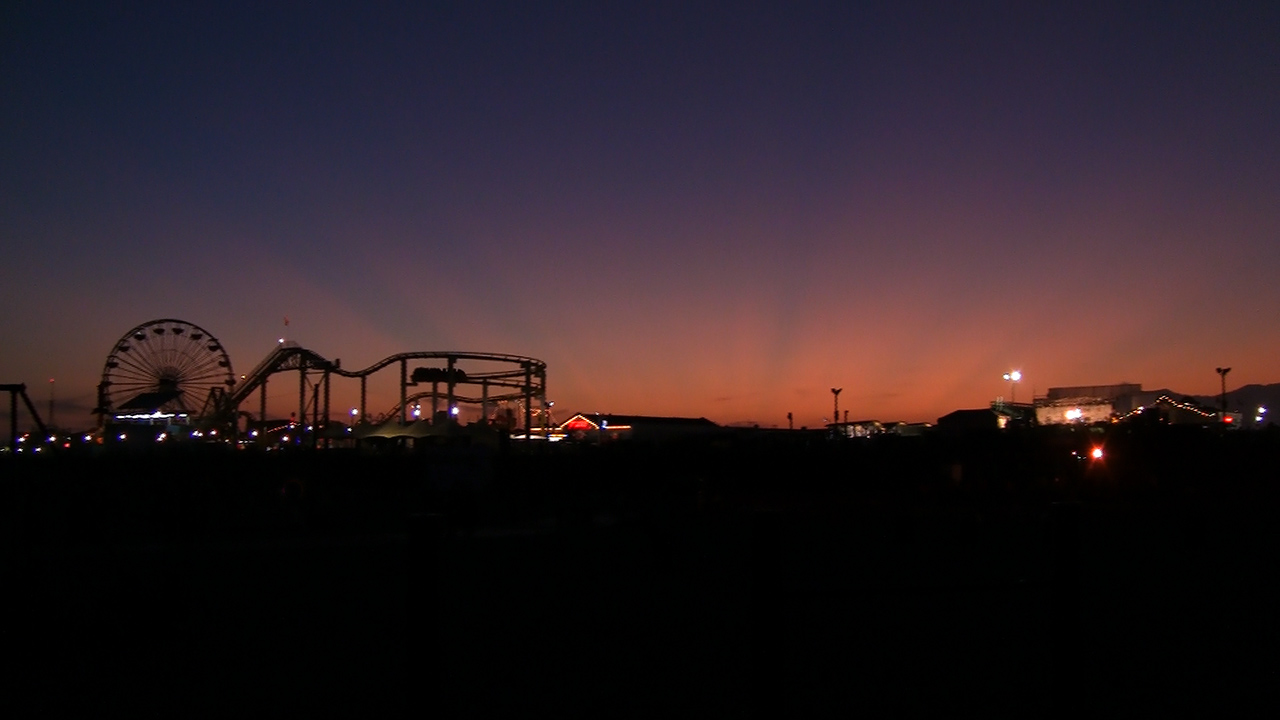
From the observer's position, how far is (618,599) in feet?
33.7

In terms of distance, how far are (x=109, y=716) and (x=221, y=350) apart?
49.6 m

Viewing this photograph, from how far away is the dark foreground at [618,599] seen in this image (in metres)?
6.15

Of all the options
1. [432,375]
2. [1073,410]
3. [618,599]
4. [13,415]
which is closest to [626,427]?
[432,375]

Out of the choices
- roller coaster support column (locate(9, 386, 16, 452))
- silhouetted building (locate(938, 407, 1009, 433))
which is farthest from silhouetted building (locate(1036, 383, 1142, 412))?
roller coaster support column (locate(9, 386, 16, 452))

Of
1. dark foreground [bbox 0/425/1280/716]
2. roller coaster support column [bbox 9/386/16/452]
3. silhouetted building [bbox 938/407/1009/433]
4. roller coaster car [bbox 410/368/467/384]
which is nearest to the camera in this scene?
dark foreground [bbox 0/425/1280/716]

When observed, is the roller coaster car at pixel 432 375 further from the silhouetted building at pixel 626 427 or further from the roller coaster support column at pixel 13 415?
the roller coaster support column at pixel 13 415

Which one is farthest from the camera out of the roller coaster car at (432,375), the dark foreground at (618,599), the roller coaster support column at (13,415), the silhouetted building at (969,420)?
the roller coaster car at (432,375)

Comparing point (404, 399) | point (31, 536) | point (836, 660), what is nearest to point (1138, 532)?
point (836, 660)

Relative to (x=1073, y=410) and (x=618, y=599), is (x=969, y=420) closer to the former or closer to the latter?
(x=1073, y=410)

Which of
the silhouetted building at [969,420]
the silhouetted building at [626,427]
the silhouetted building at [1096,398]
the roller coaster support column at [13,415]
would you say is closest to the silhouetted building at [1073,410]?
the silhouetted building at [1096,398]

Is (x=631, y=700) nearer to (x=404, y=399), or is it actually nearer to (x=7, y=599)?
(x=7, y=599)

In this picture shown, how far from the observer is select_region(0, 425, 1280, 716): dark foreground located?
6152 mm

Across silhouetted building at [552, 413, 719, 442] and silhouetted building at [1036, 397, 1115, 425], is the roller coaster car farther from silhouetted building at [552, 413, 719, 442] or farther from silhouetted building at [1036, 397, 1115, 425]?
silhouetted building at [1036, 397, 1115, 425]

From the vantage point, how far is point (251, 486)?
21.9 metres
